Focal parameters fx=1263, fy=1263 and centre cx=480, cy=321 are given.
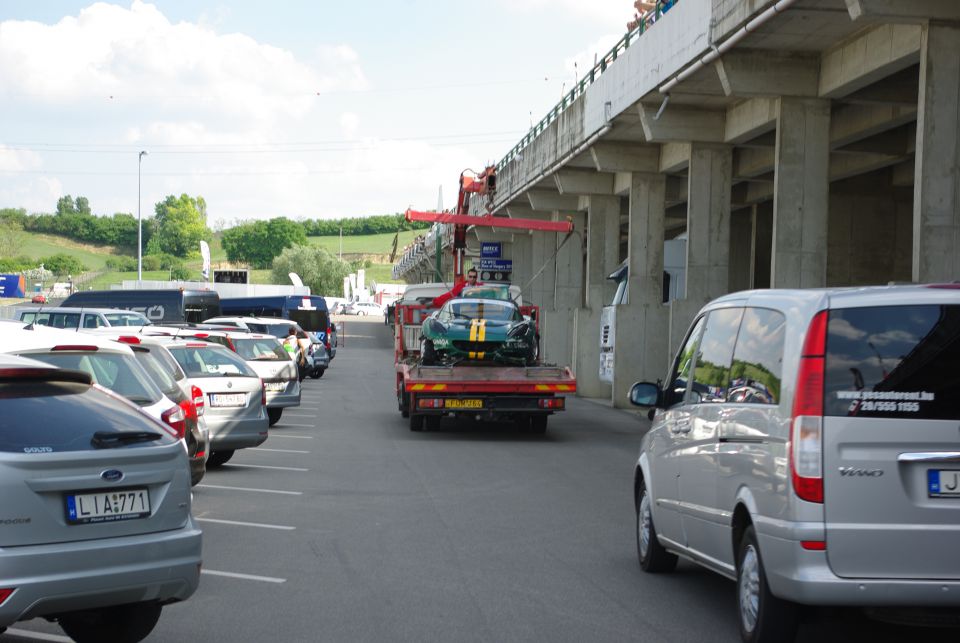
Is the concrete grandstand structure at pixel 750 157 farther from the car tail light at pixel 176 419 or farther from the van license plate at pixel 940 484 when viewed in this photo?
the van license plate at pixel 940 484

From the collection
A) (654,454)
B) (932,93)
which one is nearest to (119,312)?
(932,93)

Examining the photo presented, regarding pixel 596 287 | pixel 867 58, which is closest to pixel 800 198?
pixel 867 58

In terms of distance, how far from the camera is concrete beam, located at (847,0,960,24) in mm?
14133

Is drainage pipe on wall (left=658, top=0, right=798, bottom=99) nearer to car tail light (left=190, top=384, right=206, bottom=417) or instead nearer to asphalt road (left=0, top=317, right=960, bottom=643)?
asphalt road (left=0, top=317, right=960, bottom=643)

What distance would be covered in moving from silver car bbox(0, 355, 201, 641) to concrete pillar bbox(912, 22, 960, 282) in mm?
10022

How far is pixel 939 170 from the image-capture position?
14.1 m

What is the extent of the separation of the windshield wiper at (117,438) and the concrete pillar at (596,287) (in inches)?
1086

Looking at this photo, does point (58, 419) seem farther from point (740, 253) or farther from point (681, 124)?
point (740, 253)

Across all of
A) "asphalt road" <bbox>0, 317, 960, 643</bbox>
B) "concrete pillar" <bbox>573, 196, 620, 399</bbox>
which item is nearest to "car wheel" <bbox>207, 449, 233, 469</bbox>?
"asphalt road" <bbox>0, 317, 960, 643</bbox>

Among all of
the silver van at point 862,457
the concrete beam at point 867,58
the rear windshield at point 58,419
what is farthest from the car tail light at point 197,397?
the concrete beam at point 867,58

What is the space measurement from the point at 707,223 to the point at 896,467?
1955 cm

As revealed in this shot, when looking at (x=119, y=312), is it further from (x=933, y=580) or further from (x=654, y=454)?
(x=933, y=580)

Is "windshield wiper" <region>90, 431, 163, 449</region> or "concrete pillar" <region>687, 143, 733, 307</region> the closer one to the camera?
"windshield wiper" <region>90, 431, 163, 449</region>

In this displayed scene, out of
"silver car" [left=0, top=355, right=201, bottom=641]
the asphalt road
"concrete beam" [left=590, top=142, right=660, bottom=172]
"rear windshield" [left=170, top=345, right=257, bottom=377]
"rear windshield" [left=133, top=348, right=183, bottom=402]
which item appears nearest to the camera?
"silver car" [left=0, top=355, right=201, bottom=641]
